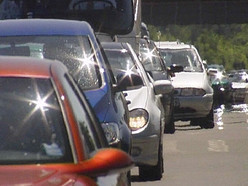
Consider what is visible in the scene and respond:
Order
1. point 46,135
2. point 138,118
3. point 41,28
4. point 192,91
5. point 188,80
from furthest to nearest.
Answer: point 188,80, point 192,91, point 138,118, point 41,28, point 46,135

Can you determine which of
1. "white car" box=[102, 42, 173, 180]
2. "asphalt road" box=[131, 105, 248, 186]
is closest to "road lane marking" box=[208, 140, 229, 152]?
"asphalt road" box=[131, 105, 248, 186]

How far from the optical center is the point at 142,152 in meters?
11.2

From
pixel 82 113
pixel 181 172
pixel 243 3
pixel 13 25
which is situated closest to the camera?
pixel 82 113

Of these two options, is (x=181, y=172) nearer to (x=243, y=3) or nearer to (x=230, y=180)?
(x=230, y=180)

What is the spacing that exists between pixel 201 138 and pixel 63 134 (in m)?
13.6

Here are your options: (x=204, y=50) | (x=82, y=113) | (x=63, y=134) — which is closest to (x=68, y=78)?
(x=82, y=113)

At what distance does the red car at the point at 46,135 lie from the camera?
4770mm

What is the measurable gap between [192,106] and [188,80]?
2.08 ft

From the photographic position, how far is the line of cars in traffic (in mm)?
5008

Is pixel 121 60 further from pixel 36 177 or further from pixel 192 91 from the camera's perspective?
pixel 36 177

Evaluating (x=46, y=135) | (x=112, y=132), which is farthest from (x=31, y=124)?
(x=112, y=132)

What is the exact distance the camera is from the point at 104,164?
484 centimetres

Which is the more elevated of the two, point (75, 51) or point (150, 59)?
point (75, 51)

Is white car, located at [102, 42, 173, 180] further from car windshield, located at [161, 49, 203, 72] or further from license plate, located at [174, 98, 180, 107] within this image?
car windshield, located at [161, 49, 203, 72]
